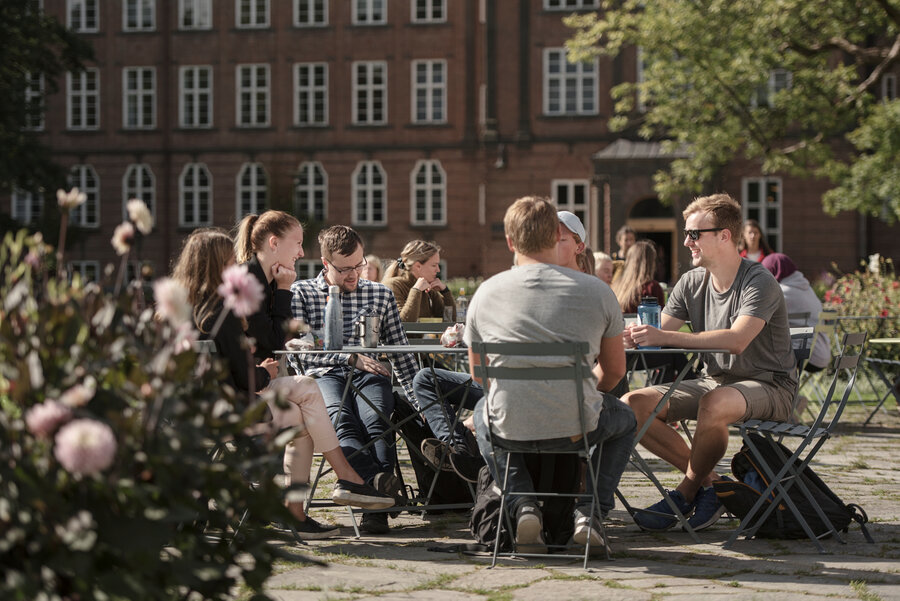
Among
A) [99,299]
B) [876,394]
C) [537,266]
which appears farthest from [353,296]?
[876,394]

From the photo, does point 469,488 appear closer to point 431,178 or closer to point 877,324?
point 877,324

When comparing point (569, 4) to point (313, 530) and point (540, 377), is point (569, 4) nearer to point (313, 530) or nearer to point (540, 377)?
point (313, 530)

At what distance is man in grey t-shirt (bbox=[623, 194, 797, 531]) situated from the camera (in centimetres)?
616

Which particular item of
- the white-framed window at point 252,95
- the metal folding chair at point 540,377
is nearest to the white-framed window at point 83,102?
the white-framed window at point 252,95

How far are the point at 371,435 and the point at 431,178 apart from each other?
31.9 metres

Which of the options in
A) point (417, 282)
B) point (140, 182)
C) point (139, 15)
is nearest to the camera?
point (417, 282)

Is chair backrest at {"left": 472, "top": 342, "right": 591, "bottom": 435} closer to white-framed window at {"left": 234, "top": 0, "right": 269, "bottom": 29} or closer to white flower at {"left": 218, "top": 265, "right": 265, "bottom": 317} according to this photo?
white flower at {"left": 218, "top": 265, "right": 265, "bottom": 317}

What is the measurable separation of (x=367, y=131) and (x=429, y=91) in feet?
7.40

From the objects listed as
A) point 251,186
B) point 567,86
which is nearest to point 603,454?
point 567,86

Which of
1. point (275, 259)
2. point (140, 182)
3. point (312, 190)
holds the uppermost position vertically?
point (140, 182)

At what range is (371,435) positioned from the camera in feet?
21.7

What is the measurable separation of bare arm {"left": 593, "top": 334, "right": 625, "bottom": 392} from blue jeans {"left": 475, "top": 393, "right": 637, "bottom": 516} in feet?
0.28

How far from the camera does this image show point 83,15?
40344mm

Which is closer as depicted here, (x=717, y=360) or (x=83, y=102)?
(x=717, y=360)
